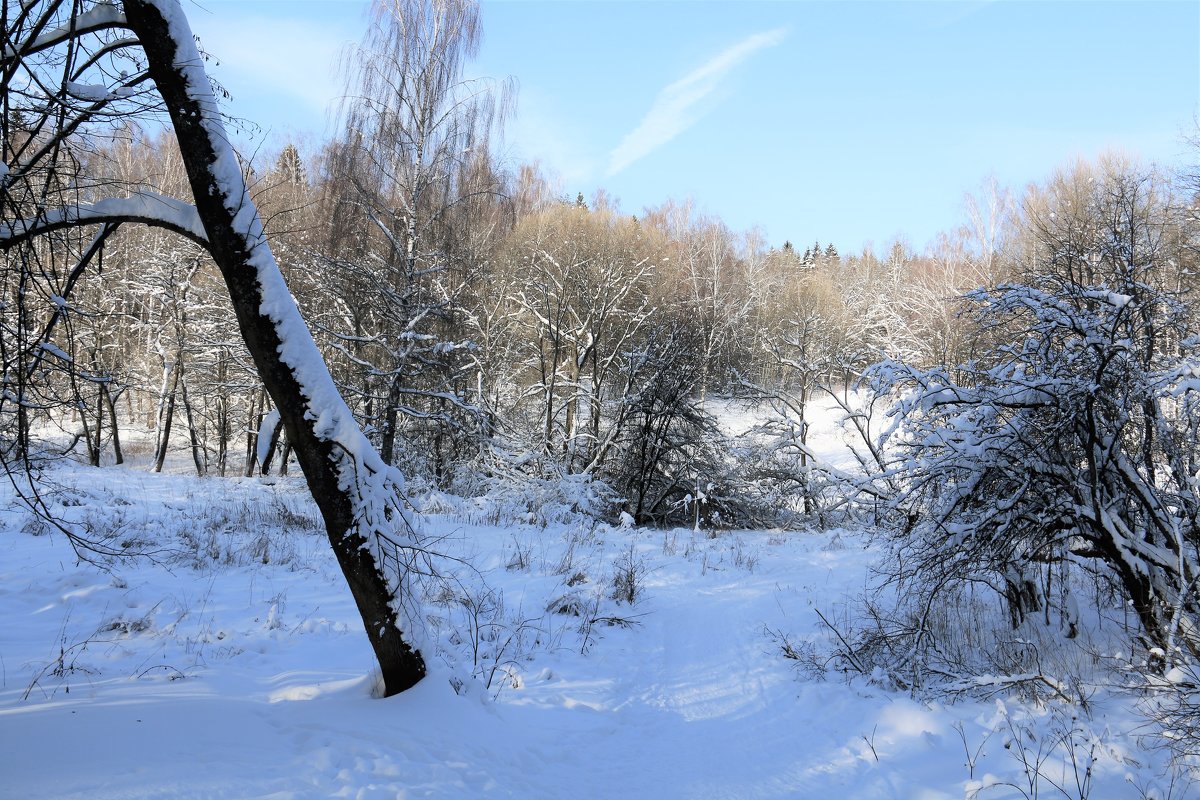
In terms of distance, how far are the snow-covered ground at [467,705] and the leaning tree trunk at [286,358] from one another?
0.70 m

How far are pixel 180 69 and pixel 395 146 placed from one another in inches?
462

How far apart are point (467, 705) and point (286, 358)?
2359mm

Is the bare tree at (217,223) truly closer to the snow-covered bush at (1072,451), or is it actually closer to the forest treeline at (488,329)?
the forest treeline at (488,329)

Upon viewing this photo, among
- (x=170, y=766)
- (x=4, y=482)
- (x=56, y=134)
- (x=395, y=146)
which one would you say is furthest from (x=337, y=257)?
(x=170, y=766)

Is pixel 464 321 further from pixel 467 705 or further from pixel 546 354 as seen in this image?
pixel 467 705

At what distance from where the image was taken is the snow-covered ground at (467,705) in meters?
2.94

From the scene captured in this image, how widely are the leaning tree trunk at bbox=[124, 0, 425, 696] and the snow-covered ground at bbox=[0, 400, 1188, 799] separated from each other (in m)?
0.70

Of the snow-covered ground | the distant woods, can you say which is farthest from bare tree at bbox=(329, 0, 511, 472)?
the snow-covered ground

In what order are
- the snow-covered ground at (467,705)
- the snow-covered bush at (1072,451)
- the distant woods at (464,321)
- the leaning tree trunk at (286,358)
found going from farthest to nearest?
the distant woods at (464,321) → the snow-covered bush at (1072,451) → the leaning tree trunk at (286,358) → the snow-covered ground at (467,705)

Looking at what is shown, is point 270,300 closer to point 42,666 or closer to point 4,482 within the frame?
point 42,666

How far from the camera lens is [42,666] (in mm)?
3705

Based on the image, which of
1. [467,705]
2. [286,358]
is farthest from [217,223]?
[467,705]

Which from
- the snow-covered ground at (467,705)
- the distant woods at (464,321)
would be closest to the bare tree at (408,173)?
the distant woods at (464,321)

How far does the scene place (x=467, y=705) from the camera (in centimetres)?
388
